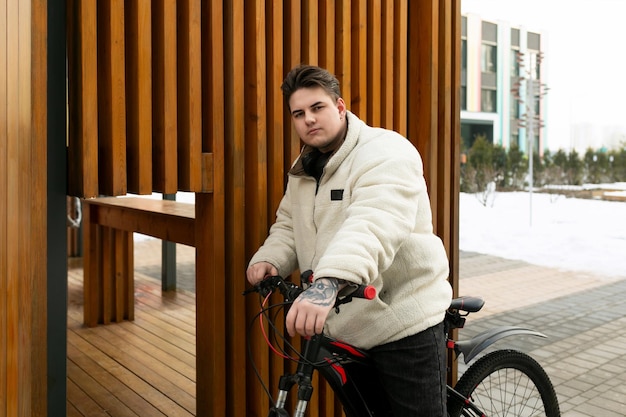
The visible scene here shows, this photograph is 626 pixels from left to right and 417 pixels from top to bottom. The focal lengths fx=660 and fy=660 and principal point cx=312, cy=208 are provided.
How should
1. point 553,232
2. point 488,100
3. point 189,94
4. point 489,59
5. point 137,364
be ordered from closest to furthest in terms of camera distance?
point 189,94, point 137,364, point 553,232, point 488,100, point 489,59

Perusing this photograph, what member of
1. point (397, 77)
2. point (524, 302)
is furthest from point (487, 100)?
point (397, 77)

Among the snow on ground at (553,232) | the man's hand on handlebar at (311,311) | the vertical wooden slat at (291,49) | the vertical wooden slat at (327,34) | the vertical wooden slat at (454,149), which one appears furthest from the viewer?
the snow on ground at (553,232)

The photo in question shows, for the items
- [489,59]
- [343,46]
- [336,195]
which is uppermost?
[489,59]

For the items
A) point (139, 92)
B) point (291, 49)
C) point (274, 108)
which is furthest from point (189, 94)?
point (291, 49)

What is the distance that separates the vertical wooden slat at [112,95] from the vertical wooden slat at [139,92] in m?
0.06

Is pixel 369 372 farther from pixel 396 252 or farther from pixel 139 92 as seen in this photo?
pixel 139 92

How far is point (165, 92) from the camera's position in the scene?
110 inches

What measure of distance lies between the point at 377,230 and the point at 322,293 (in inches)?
11.9

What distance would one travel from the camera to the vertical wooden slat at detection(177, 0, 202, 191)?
2838mm

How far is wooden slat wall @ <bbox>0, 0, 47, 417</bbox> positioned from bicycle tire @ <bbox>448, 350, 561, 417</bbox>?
1.71 meters

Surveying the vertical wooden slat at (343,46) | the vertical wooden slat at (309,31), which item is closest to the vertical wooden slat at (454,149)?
the vertical wooden slat at (343,46)

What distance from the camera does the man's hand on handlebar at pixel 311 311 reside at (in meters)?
1.80

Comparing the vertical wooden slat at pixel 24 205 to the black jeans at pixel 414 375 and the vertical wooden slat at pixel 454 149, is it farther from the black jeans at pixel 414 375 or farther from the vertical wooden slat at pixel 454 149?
the vertical wooden slat at pixel 454 149

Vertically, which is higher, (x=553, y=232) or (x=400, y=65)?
(x=400, y=65)
